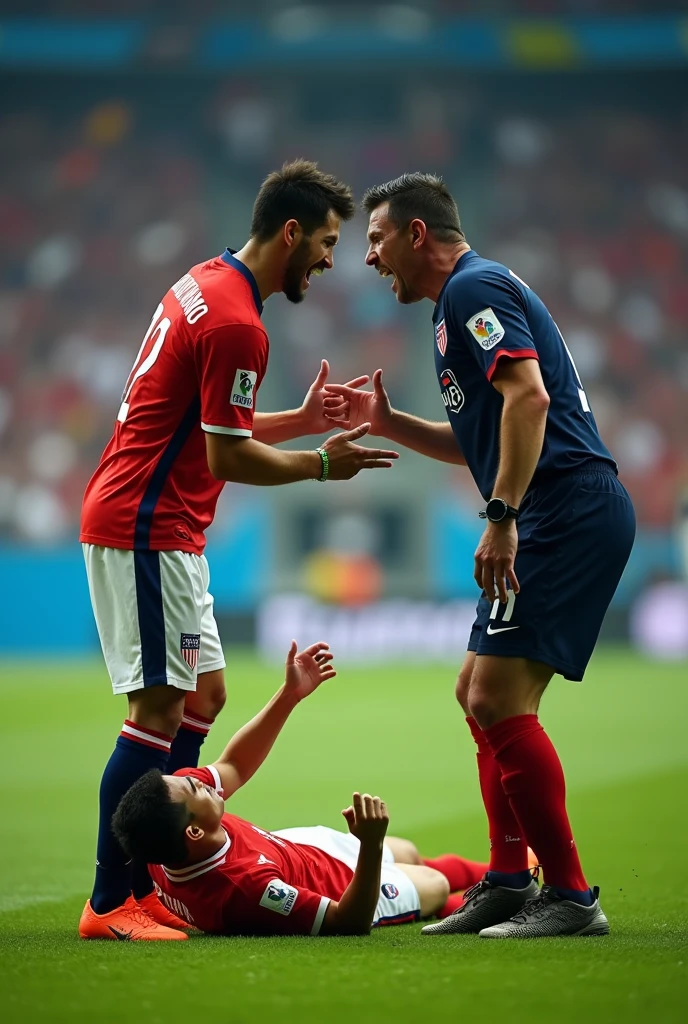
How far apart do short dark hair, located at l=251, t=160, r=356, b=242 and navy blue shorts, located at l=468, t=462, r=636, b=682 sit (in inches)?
47.7

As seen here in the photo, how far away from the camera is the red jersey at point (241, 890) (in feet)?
12.3

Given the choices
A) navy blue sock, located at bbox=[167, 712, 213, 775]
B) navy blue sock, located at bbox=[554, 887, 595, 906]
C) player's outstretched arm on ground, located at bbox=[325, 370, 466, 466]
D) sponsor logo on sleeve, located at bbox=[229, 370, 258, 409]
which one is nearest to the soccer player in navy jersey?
navy blue sock, located at bbox=[554, 887, 595, 906]

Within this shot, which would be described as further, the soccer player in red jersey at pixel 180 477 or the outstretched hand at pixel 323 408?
the outstretched hand at pixel 323 408

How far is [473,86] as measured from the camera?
87.6 ft

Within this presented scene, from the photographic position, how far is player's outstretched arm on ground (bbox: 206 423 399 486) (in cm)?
397

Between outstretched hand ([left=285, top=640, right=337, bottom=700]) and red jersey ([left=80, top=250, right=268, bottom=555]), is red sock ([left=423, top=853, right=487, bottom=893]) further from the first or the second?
red jersey ([left=80, top=250, right=268, bottom=555])

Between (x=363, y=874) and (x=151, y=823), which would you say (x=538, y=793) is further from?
(x=151, y=823)

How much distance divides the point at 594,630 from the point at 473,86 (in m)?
24.7

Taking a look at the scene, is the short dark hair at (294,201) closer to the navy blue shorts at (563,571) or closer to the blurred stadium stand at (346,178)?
the navy blue shorts at (563,571)

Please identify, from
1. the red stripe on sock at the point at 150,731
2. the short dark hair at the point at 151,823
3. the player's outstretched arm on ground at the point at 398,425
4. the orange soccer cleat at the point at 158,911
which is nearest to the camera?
the short dark hair at the point at 151,823

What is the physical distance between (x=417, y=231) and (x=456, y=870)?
2.23 metres

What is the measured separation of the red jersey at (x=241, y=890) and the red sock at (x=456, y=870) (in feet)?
2.23

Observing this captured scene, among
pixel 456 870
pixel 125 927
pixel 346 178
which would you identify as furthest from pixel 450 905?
pixel 346 178

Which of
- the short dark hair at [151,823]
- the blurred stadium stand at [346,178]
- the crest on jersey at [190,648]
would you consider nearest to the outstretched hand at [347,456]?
the crest on jersey at [190,648]
